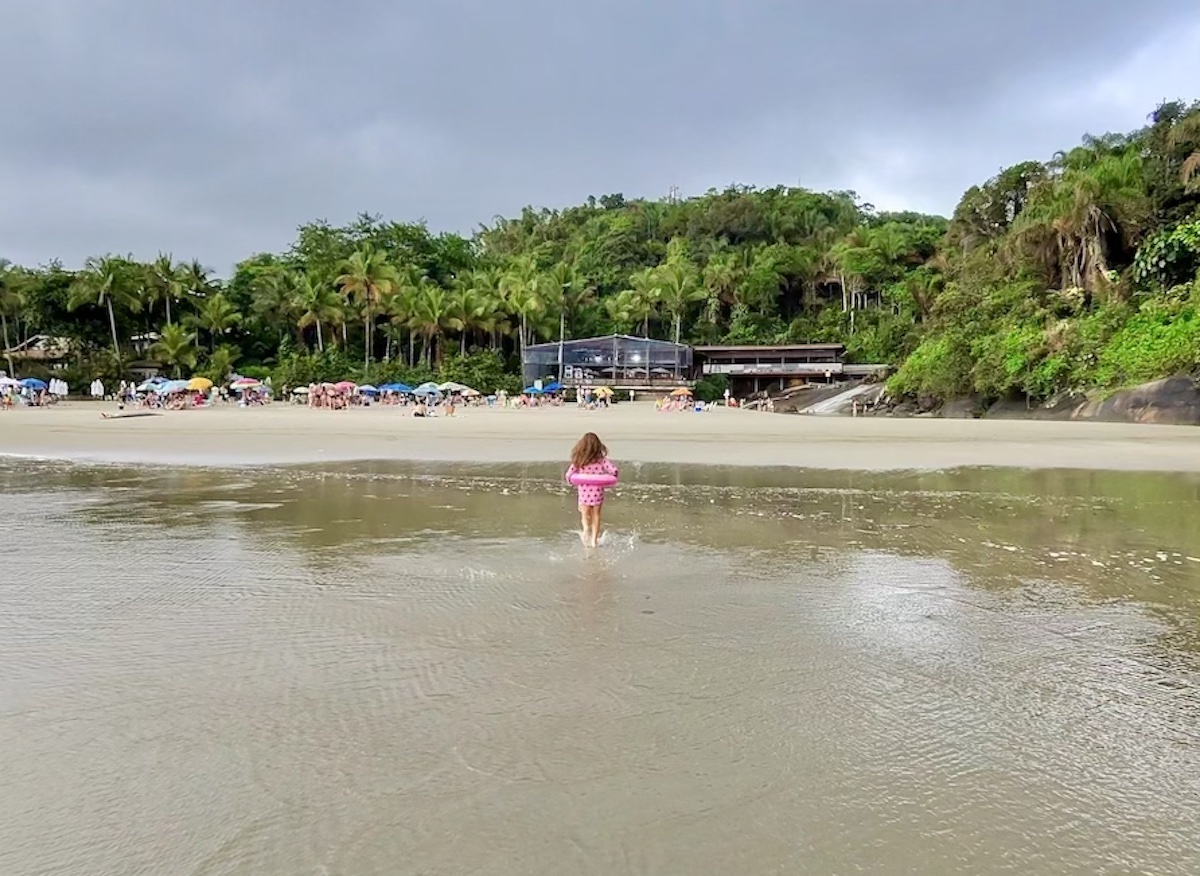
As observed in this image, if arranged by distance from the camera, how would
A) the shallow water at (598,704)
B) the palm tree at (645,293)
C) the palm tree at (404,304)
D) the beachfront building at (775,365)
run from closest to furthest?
the shallow water at (598,704) < the beachfront building at (775,365) < the palm tree at (404,304) < the palm tree at (645,293)

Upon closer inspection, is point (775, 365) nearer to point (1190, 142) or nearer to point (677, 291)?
point (677, 291)

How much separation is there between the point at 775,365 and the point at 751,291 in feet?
54.3

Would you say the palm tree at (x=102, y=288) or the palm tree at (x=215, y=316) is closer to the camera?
the palm tree at (x=102, y=288)

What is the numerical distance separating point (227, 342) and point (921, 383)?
5332 cm

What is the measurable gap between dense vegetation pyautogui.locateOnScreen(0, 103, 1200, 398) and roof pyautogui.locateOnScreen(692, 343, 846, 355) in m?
2.45

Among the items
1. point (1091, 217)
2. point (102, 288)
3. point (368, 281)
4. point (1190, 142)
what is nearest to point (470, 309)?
point (368, 281)

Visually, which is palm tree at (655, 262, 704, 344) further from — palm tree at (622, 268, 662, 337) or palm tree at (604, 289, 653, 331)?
palm tree at (604, 289, 653, 331)

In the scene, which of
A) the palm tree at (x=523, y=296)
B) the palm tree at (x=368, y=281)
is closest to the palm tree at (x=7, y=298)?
the palm tree at (x=368, y=281)

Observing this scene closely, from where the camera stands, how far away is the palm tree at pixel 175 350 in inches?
2330

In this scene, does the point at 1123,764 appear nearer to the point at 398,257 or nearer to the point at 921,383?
the point at 921,383

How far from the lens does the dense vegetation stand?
3616 centimetres

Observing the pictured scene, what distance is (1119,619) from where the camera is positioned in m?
5.92

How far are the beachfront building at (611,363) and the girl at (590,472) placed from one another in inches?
2067

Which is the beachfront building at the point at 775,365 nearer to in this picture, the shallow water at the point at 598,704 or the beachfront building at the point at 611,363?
the beachfront building at the point at 611,363
